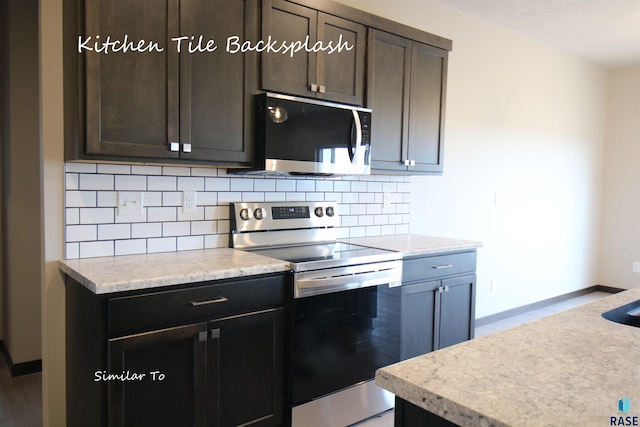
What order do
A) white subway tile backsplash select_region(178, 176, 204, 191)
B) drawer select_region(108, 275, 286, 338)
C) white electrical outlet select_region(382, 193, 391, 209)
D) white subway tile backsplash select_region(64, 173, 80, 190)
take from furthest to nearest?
1. white electrical outlet select_region(382, 193, 391, 209)
2. white subway tile backsplash select_region(178, 176, 204, 191)
3. white subway tile backsplash select_region(64, 173, 80, 190)
4. drawer select_region(108, 275, 286, 338)

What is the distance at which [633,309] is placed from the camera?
5.05 ft

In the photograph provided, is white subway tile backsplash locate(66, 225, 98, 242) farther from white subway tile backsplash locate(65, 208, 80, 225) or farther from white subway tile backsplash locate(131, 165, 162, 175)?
white subway tile backsplash locate(131, 165, 162, 175)

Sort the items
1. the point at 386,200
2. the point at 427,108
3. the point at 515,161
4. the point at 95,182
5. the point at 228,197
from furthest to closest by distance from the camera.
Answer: the point at 515,161 < the point at 386,200 < the point at 427,108 < the point at 228,197 < the point at 95,182

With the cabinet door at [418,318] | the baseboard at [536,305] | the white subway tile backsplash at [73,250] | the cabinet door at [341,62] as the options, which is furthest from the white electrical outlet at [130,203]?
the baseboard at [536,305]

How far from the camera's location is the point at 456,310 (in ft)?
9.96

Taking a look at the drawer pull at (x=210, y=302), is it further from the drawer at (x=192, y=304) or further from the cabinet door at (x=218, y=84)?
the cabinet door at (x=218, y=84)

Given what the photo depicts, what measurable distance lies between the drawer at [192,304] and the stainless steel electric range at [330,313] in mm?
160

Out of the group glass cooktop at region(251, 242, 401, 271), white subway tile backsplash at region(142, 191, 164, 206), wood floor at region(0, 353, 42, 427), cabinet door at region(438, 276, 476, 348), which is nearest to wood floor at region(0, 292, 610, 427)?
wood floor at region(0, 353, 42, 427)

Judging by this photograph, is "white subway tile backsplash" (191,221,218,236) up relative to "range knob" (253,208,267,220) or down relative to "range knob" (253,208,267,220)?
down

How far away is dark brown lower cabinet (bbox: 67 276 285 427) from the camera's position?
172 centimetres

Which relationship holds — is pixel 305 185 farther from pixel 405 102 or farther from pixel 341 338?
pixel 341 338

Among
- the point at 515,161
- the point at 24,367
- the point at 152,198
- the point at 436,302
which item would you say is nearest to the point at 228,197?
the point at 152,198

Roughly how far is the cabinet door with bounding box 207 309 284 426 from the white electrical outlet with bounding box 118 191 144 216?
0.75 metres

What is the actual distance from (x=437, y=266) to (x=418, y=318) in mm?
338
